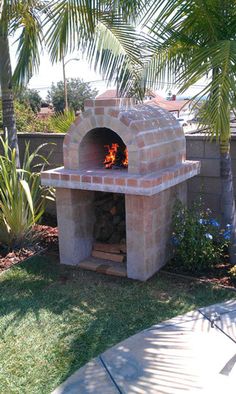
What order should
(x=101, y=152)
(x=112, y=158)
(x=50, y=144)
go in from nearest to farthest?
(x=112, y=158), (x=101, y=152), (x=50, y=144)

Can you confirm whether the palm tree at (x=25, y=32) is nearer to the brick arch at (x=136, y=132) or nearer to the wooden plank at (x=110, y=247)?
the brick arch at (x=136, y=132)

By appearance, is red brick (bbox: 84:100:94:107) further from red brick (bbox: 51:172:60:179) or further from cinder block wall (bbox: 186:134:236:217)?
cinder block wall (bbox: 186:134:236:217)

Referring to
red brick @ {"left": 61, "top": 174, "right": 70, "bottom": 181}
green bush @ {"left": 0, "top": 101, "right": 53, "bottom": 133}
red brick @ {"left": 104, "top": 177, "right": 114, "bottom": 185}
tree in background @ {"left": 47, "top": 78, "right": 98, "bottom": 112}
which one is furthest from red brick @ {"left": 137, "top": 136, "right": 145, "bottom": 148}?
tree in background @ {"left": 47, "top": 78, "right": 98, "bottom": 112}

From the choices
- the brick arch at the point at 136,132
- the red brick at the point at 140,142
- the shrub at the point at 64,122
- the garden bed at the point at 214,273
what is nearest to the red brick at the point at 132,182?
the brick arch at the point at 136,132

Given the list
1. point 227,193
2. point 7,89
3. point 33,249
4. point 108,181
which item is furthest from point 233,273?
point 7,89

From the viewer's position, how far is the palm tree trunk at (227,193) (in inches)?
171

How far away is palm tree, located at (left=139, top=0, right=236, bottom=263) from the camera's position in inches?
127

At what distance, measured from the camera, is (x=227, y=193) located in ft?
14.6

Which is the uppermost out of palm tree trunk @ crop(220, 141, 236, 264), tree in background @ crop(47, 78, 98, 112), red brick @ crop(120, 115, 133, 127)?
tree in background @ crop(47, 78, 98, 112)

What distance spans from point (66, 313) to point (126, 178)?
1353 millimetres

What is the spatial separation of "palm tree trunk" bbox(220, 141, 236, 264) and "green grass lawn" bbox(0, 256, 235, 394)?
26.0 inches

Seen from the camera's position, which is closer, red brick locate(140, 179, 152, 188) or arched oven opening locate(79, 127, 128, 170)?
red brick locate(140, 179, 152, 188)

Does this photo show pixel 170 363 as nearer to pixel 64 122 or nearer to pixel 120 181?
pixel 120 181

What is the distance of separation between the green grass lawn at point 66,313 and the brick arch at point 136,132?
1183mm
